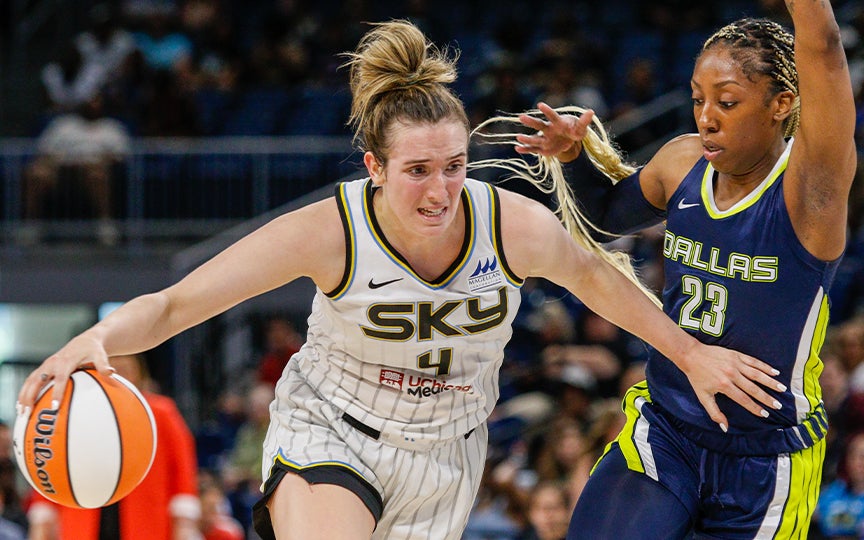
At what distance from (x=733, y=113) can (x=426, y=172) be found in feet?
2.99

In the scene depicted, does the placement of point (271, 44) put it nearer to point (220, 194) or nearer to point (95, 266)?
point (220, 194)

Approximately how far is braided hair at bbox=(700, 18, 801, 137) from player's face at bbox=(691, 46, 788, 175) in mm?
22

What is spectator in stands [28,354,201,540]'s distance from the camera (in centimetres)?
578

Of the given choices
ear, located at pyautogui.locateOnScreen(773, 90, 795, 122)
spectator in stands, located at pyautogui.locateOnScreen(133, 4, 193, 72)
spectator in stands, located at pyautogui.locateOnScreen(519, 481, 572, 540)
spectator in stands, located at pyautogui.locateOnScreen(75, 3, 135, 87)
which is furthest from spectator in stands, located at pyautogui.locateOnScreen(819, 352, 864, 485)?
spectator in stands, located at pyautogui.locateOnScreen(75, 3, 135, 87)

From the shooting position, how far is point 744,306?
12.0ft

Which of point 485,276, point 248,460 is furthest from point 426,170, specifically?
point 248,460

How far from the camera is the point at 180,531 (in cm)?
600

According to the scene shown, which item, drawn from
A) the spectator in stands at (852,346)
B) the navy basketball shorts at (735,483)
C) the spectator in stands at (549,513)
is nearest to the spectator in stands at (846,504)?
the spectator in stands at (852,346)

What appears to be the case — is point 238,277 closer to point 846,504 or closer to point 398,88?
point 398,88

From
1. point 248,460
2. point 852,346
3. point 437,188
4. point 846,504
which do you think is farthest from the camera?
point 248,460

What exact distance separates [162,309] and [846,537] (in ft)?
15.4

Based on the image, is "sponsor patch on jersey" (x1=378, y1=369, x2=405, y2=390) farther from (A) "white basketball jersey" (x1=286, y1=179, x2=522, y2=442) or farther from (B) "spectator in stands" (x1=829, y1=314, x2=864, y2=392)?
(B) "spectator in stands" (x1=829, y1=314, x2=864, y2=392)

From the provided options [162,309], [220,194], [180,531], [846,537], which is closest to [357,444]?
[162,309]

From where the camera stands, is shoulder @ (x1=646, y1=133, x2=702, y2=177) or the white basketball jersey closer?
the white basketball jersey
